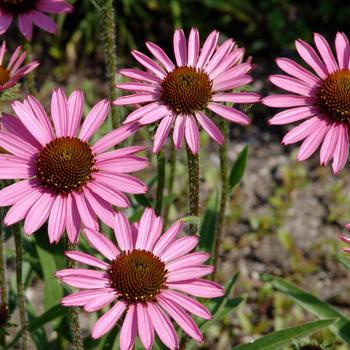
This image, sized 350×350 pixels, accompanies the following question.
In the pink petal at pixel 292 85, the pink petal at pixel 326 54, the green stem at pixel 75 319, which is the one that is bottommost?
the green stem at pixel 75 319

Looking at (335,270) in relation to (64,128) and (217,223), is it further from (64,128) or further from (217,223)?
(64,128)

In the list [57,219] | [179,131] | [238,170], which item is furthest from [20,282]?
[238,170]

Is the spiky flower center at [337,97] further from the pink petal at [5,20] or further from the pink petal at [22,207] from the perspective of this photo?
the pink petal at [5,20]

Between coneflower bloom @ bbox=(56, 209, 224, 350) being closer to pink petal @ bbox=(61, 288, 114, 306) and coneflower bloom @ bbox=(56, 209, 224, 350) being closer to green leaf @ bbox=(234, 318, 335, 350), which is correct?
pink petal @ bbox=(61, 288, 114, 306)

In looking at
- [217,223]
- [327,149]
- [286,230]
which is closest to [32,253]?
[217,223]

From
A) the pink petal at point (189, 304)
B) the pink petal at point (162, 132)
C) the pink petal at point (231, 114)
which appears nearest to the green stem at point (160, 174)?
the pink petal at point (162, 132)
